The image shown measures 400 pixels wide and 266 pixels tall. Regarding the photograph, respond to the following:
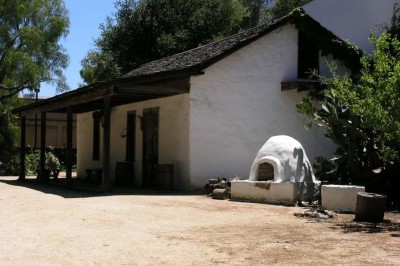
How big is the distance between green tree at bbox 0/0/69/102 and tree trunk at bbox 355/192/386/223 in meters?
20.5

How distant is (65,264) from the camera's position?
5.96 meters

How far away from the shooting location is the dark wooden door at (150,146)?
1726 centimetres

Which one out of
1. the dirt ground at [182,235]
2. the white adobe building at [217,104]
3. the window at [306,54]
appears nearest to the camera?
the dirt ground at [182,235]

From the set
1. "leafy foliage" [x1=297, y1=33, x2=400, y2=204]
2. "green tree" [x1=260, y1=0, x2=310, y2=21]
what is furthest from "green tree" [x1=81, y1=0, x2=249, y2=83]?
"leafy foliage" [x1=297, y1=33, x2=400, y2=204]

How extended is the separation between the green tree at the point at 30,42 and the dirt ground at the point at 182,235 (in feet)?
51.0

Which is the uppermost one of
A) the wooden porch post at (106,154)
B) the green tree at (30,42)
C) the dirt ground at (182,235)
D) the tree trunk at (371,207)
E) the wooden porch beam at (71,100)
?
the green tree at (30,42)

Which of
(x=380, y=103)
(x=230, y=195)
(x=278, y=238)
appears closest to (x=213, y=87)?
(x=230, y=195)

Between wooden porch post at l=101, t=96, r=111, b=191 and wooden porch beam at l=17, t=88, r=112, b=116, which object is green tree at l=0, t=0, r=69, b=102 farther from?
wooden porch post at l=101, t=96, r=111, b=191

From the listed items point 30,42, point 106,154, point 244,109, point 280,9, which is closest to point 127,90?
point 106,154

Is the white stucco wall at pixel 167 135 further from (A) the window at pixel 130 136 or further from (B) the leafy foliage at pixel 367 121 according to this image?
(B) the leafy foliage at pixel 367 121

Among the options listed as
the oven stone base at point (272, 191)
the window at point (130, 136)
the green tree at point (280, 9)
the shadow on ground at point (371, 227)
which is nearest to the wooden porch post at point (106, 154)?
the oven stone base at point (272, 191)

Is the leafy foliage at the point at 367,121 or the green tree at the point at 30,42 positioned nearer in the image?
the leafy foliage at the point at 367,121

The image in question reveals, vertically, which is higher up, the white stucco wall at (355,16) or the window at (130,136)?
the white stucco wall at (355,16)

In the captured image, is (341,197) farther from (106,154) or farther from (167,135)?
(167,135)
